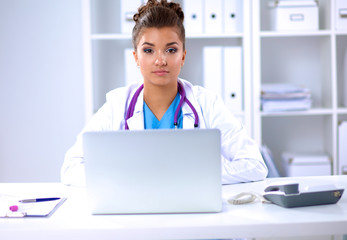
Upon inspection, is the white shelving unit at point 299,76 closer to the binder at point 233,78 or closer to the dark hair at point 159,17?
the binder at point 233,78

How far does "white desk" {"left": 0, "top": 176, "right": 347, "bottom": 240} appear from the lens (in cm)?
95

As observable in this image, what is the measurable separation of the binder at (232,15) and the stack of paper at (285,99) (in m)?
0.40

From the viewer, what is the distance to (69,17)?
3004 mm

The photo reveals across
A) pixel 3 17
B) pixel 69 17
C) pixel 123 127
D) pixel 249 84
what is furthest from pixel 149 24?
pixel 3 17

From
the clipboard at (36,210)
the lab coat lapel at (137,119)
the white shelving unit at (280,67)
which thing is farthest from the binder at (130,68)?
the clipboard at (36,210)

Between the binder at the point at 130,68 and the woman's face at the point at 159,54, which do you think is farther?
the binder at the point at 130,68

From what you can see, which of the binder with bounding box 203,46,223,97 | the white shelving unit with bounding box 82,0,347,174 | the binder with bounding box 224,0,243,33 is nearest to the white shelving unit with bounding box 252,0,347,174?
the white shelving unit with bounding box 82,0,347,174

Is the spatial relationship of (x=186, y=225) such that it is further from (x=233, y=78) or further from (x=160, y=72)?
(x=233, y=78)

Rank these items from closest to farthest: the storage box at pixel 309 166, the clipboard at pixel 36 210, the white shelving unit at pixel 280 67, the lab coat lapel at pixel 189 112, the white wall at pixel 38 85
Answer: the clipboard at pixel 36 210
the lab coat lapel at pixel 189 112
the storage box at pixel 309 166
the white shelving unit at pixel 280 67
the white wall at pixel 38 85

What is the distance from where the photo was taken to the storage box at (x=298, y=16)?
2.61 meters

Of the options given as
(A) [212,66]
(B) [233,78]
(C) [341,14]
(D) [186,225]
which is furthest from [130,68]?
(D) [186,225]

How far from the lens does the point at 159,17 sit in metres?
1.63

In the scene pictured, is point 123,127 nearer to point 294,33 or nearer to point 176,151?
point 176,151

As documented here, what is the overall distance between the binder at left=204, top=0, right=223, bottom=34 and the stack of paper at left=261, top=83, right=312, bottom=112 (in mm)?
438
